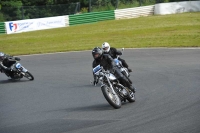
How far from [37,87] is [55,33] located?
2161 centimetres

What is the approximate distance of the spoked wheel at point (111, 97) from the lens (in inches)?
424

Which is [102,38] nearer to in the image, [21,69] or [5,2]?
[21,69]

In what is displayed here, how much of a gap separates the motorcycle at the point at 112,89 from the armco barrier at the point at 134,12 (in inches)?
1265

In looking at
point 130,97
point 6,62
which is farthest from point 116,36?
point 130,97

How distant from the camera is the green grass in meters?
28.7

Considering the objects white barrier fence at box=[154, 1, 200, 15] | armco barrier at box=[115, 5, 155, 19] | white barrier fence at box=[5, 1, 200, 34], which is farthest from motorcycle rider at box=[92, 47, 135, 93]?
white barrier fence at box=[154, 1, 200, 15]

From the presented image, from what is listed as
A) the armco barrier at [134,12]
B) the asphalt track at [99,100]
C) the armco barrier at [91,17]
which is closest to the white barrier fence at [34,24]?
the armco barrier at [91,17]

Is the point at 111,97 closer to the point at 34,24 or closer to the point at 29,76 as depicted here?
the point at 29,76

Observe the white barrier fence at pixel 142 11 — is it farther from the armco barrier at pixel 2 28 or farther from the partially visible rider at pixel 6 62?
the partially visible rider at pixel 6 62

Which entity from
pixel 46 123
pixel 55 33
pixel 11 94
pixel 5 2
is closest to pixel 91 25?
pixel 55 33

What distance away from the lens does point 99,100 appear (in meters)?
12.9

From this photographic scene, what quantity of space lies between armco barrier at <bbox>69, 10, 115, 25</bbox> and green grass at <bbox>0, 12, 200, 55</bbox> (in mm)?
1259

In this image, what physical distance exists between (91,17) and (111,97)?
32.3 m

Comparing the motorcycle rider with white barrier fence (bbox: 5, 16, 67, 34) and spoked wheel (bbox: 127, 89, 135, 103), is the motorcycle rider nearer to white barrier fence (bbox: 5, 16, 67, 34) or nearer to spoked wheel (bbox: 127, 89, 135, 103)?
spoked wheel (bbox: 127, 89, 135, 103)
